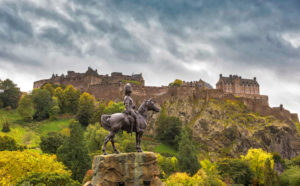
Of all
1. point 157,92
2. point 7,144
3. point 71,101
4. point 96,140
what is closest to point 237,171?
point 96,140

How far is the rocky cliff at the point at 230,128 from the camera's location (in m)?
72.1

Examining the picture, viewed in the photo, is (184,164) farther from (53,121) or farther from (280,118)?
(280,118)

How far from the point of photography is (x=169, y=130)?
2761 inches

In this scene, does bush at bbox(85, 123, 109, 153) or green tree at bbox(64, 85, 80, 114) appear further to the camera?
green tree at bbox(64, 85, 80, 114)

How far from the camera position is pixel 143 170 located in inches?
570

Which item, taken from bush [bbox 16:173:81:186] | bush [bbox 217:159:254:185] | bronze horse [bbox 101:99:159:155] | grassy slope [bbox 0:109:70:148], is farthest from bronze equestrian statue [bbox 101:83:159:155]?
grassy slope [bbox 0:109:70:148]

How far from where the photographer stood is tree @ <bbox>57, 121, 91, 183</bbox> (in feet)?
120

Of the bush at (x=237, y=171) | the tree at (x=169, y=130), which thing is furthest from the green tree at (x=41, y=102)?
the bush at (x=237, y=171)

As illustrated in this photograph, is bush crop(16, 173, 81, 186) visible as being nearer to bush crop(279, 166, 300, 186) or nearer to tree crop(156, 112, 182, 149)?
bush crop(279, 166, 300, 186)

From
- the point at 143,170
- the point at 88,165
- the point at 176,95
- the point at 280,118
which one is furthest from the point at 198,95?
the point at 143,170

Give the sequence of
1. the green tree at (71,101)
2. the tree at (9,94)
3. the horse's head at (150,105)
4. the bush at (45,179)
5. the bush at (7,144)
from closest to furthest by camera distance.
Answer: the horse's head at (150,105)
the bush at (45,179)
the bush at (7,144)
the tree at (9,94)
the green tree at (71,101)

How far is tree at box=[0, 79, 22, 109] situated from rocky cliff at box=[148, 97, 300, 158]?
4156 centimetres

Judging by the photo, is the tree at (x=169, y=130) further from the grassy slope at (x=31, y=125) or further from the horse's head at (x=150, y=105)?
the horse's head at (x=150, y=105)

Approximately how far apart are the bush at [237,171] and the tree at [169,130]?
20454mm
